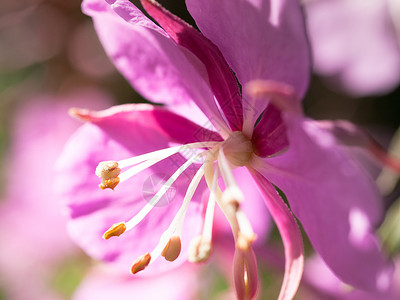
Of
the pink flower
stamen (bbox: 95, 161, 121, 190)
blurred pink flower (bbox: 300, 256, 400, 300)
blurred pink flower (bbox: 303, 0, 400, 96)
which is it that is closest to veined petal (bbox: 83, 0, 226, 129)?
the pink flower

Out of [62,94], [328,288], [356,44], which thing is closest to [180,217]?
[328,288]

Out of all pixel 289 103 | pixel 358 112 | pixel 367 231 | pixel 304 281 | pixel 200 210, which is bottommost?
pixel 358 112

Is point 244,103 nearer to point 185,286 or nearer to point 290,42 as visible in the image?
point 290,42

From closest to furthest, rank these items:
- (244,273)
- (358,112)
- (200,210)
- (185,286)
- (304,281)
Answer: (244,273)
(200,210)
(304,281)
(185,286)
(358,112)

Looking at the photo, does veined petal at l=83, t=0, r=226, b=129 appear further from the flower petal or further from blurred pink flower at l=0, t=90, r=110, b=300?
blurred pink flower at l=0, t=90, r=110, b=300

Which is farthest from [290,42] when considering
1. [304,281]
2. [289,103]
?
[304,281]
